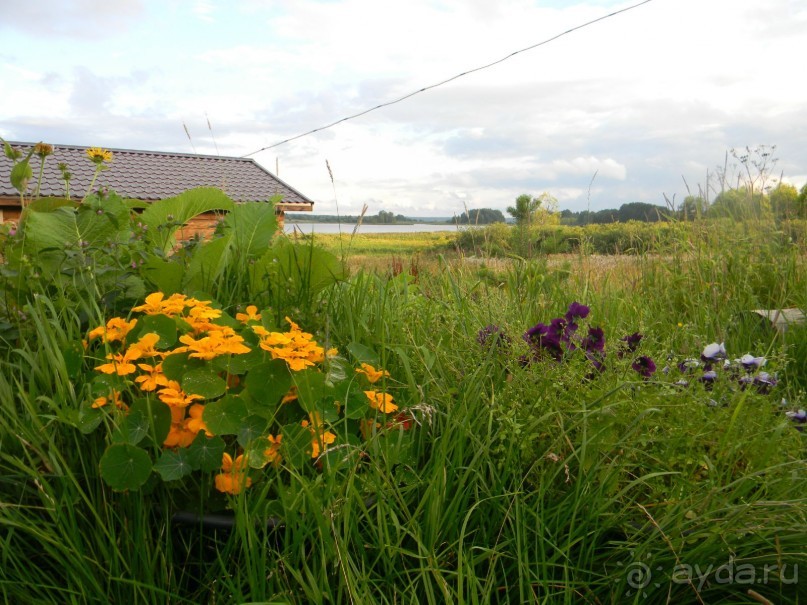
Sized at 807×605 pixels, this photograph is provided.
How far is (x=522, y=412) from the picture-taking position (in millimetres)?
1938

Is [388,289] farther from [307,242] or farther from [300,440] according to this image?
[300,440]

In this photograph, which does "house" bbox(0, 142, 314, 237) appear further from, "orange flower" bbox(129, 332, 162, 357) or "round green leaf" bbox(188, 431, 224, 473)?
"round green leaf" bbox(188, 431, 224, 473)

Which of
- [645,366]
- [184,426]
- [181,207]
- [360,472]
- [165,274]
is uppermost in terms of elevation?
[181,207]

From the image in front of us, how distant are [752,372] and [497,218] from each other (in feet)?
11.7

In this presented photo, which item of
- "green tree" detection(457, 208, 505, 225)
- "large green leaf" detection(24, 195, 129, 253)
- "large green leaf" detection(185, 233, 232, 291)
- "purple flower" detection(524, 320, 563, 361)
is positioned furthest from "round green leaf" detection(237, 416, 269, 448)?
"green tree" detection(457, 208, 505, 225)

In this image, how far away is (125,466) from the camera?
1541 millimetres

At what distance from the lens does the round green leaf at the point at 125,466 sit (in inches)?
60.2

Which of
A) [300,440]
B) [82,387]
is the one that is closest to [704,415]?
[300,440]

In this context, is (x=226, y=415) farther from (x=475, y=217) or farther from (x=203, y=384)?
(x=475, y=217)

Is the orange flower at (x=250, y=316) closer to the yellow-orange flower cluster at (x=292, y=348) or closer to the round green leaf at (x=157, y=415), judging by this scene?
the yellow-orange flower cluster at (x=292, y=348)

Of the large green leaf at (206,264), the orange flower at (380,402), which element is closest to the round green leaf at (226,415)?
the orange flower at (380,402)

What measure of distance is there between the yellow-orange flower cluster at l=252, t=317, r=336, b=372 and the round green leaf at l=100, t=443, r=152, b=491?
0.38 m

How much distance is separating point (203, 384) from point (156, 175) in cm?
2185

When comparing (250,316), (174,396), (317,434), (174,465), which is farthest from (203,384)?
(250,316)
